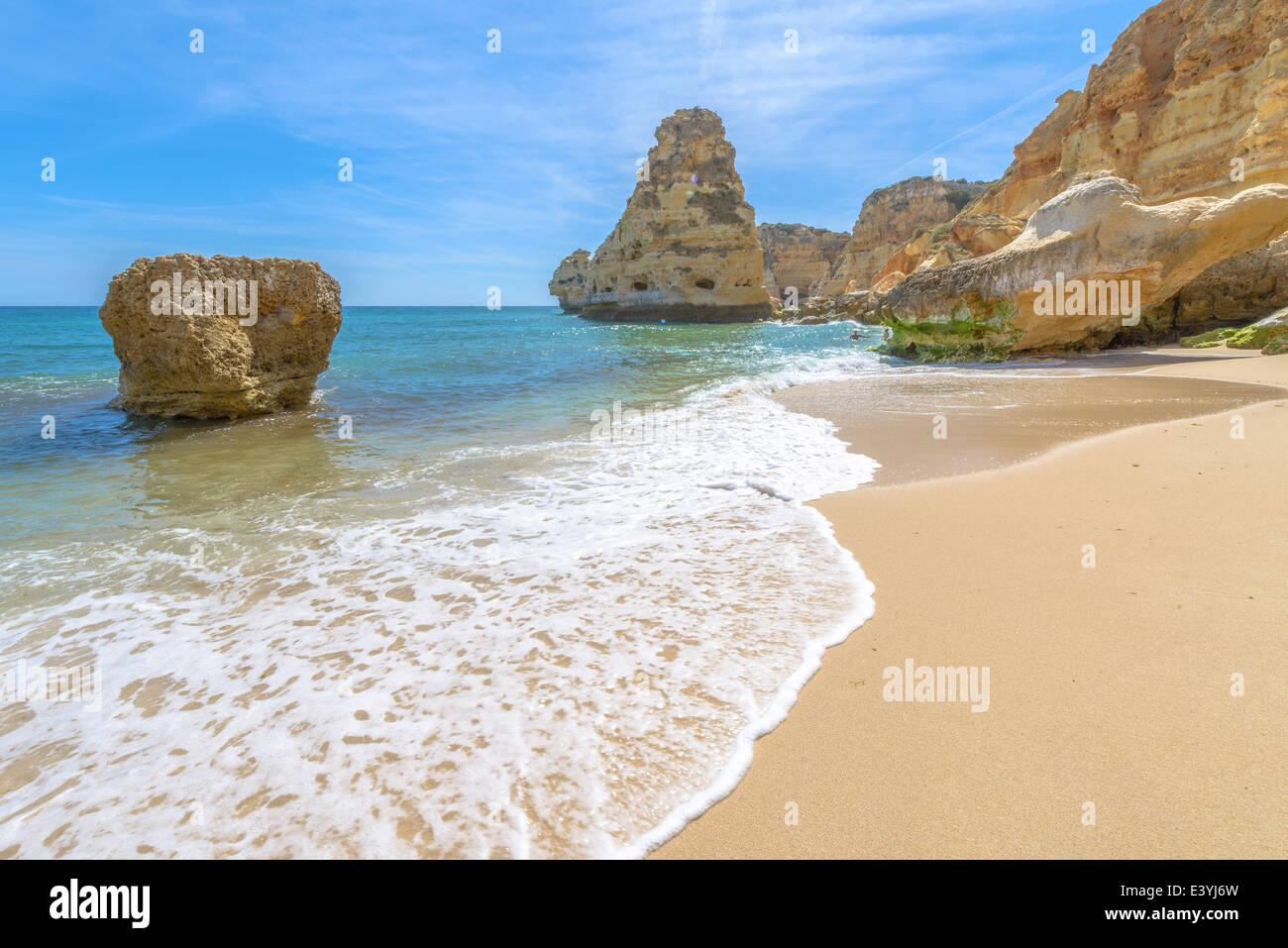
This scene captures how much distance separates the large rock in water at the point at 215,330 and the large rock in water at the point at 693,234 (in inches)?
1841

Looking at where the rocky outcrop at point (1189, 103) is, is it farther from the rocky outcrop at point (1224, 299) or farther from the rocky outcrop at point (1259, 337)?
the rocky outcrop at point (1259, 337)

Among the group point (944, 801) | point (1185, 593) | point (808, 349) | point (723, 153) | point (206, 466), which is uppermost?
point (723, 153)

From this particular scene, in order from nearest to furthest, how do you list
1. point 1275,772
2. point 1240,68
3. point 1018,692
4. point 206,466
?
1. point 1275,772
2. point 1018,692
3. point 206,466
4. point 1240,68

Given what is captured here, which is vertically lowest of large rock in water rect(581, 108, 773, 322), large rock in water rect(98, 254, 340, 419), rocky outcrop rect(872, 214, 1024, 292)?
large rock in water rect(98, 254, 340, 419)

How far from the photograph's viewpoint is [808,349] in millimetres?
24266

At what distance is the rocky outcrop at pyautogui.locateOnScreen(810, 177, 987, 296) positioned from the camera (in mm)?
69625

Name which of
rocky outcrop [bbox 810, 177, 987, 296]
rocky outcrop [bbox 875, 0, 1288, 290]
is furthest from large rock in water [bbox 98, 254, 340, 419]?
rocky outcrop [bbox 810, 177, 987, 296]

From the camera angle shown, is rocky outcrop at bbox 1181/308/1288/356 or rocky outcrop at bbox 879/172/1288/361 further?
rocky outcrop at bbox 879/172/1288/361

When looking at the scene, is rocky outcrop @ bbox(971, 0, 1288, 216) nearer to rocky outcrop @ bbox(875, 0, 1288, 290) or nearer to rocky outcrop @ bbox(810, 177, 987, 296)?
rocky outcrop @ bbox(875, 0, 1288, 290)

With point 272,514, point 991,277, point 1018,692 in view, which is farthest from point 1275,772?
point 991,277

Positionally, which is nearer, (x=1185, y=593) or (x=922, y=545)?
(x=1185, y=593)

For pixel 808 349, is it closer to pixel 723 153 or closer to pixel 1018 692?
pixel 1018 692

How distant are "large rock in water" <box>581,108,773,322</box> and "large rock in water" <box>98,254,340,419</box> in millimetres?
46759
